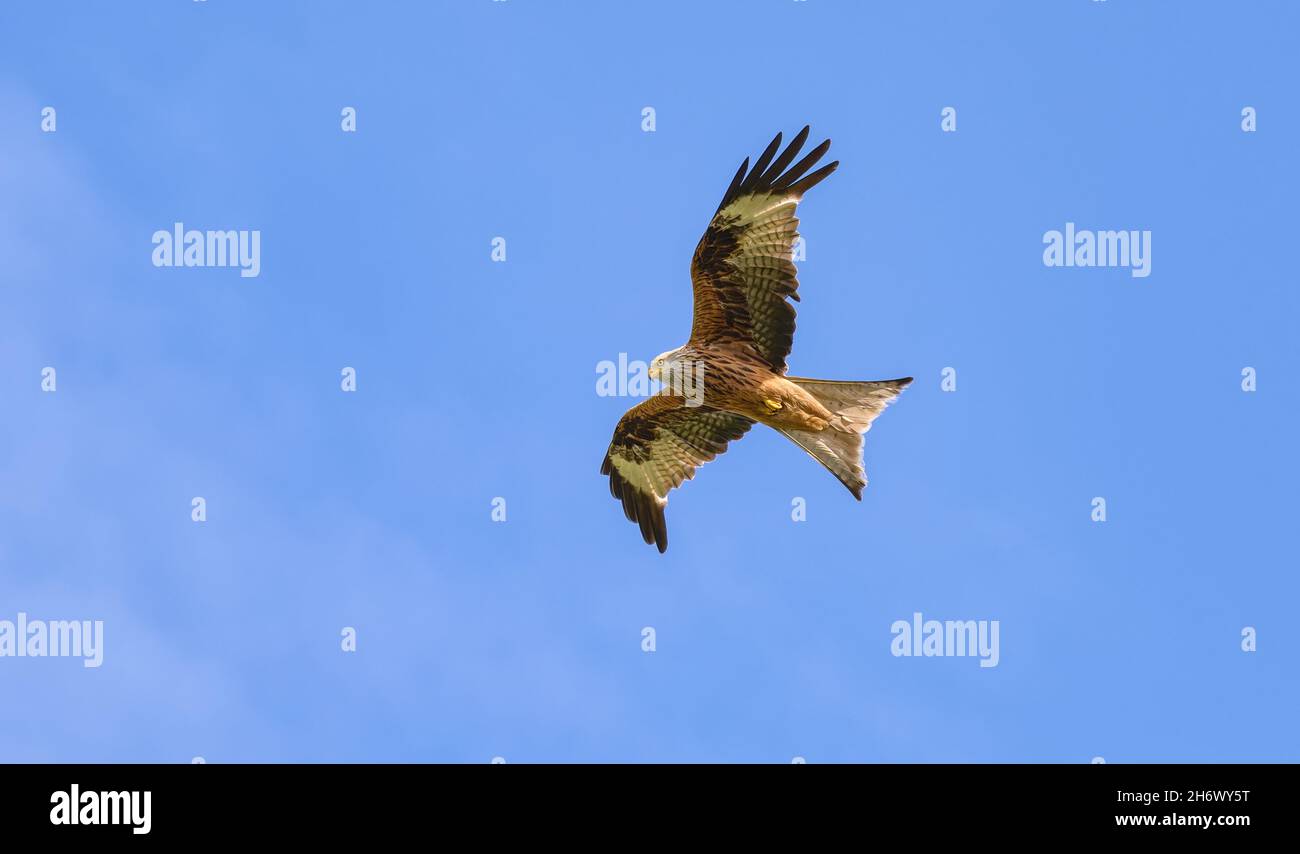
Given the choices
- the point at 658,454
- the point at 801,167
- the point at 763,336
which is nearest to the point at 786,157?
the point at 801,167

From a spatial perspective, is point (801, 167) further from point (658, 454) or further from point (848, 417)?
point (658, 454)

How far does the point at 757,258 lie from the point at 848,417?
151 cm

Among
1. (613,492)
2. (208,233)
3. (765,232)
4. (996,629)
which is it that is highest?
(208,233)

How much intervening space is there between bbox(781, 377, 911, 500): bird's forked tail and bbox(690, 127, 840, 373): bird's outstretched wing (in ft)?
1.42

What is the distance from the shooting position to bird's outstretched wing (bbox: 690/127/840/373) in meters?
12.7

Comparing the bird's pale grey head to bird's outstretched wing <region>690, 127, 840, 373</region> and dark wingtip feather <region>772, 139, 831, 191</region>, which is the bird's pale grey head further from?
dark wingtip feather <region>772, 139, 831, 191</region>

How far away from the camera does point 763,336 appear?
1293cm

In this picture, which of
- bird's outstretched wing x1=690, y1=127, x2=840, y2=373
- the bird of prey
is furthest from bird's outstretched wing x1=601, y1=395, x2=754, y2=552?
bird's outstretched wing x1=690, y1=127, x2=840, y2=373

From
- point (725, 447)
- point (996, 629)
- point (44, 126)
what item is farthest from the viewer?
point (44, 126)
